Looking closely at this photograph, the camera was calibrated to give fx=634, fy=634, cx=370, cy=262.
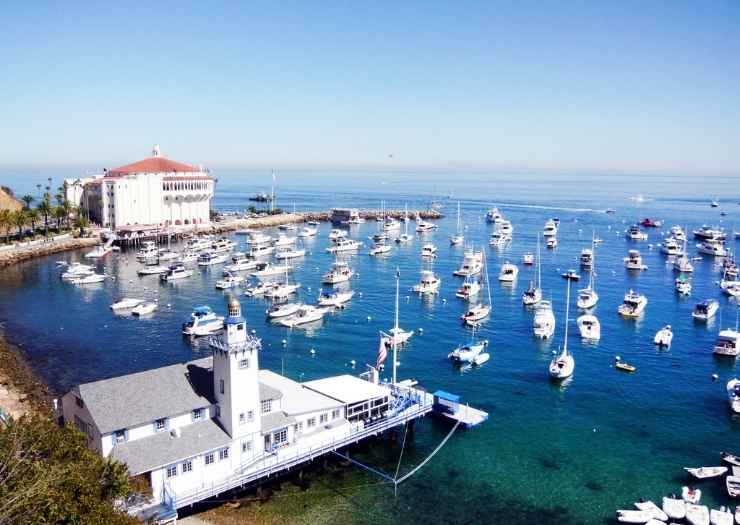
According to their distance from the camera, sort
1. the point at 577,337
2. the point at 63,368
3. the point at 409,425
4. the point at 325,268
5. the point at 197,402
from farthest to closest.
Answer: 1. the point at 325,268
2. the point at 577,337
3. the point at 63,368
4. the point at 409,425
5. the point at 197,402

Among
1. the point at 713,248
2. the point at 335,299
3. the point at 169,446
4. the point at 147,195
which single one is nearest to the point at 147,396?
the point at 169,446

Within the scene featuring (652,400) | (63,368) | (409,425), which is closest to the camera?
(409,425)

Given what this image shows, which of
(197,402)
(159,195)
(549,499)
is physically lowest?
(549,499)

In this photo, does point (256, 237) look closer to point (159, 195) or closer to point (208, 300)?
point (159, 195)

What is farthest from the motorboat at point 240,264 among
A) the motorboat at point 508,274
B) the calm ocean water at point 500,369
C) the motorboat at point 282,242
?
the motorboat at point 508,274

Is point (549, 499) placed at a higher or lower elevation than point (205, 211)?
lower

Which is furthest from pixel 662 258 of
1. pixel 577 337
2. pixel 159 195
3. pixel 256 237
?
pixel 159 195
